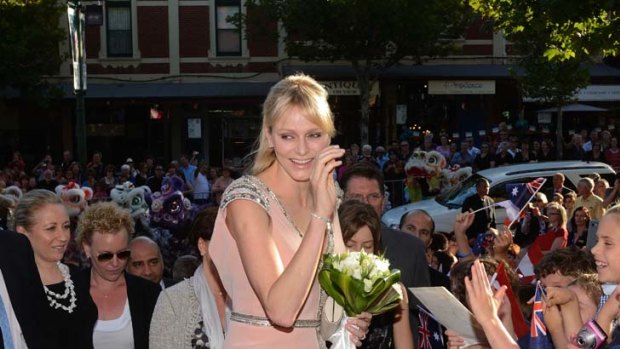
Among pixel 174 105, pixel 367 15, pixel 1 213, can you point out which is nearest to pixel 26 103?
pixel 174 105

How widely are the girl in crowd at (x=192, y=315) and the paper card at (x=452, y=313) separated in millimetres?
987

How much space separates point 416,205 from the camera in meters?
16.1

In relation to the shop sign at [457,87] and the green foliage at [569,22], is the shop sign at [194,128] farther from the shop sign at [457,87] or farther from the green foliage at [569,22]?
the green foliage at [569,22]

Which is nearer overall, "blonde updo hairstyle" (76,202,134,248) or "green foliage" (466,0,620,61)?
"blonde updo hairstyle" (76,202,134,248)

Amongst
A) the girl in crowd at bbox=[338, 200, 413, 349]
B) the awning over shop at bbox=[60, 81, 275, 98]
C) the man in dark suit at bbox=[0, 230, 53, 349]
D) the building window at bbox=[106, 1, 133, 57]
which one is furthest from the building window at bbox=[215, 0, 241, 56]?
the man in dark suit at bbox=[0, 230, 53, 349]

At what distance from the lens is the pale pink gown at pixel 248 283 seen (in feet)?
9.84

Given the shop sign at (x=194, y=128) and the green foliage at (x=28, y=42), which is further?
the shop sign at (x=194, y=128)

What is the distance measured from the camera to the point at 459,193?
15.9 metres

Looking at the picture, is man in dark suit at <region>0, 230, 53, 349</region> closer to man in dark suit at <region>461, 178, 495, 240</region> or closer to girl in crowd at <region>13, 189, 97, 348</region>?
A: girl in crowd at <region>13, 189, 97, 348</region>

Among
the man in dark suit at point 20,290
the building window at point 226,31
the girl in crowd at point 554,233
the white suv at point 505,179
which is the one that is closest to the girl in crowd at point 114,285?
the man in dark suit at point 20,290

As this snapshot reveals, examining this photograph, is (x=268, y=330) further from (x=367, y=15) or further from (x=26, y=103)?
(x=26, y=103)

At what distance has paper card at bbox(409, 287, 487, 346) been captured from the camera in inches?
149

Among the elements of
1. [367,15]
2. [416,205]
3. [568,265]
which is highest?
[367,15]

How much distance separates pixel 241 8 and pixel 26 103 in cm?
824
